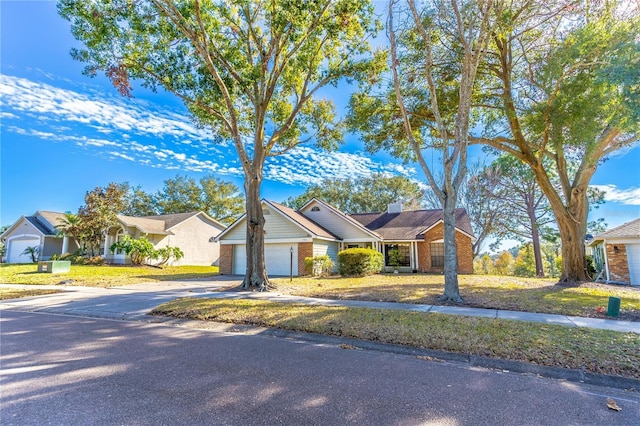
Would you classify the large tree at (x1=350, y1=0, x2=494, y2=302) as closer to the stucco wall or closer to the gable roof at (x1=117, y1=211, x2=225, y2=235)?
the stucco wall

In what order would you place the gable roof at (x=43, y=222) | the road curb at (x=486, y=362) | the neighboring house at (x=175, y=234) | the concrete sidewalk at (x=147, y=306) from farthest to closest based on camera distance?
the gable roof at (x=43, y=222), the neighboring house at (x=175, y=234), the concrete sidewalk at (x=147, y=306), the road curb at (x=486, y=362)

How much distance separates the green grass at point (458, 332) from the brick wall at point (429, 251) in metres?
15.5

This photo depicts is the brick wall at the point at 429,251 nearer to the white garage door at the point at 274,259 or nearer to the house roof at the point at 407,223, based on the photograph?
the house roof at the point at 407,223

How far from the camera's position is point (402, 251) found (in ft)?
74.6

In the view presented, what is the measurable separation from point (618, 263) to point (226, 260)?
73.0ft

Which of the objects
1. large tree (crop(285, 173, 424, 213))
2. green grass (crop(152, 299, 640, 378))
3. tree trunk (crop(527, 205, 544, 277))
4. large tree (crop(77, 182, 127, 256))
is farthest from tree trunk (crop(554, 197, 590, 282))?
large tree (crop(77, 182, 127, 256))

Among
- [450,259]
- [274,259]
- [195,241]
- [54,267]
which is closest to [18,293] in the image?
[54,267]

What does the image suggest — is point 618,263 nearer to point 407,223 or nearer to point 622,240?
point 622,240

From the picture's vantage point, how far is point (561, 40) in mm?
11430

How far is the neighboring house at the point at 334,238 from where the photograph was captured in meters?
19.0

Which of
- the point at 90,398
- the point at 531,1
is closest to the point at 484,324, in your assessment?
the point at 90,398

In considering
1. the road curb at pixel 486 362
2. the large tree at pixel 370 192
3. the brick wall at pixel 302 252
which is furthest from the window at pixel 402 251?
the road curb at pixel 486 362

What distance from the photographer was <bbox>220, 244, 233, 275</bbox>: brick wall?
20078mm

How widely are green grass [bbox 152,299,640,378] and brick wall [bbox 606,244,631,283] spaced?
48.0ft
